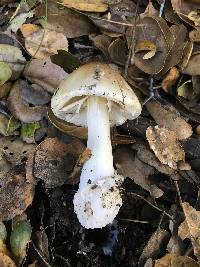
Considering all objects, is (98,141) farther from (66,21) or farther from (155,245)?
(66,21)

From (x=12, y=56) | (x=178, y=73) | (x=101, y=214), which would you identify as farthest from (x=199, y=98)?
(x=12, y=56)

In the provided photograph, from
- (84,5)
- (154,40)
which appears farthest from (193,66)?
(84,5)

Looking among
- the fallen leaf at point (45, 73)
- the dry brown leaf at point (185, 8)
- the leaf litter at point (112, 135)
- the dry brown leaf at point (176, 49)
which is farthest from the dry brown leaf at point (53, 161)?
the dry brown leaf at point (185, 8)

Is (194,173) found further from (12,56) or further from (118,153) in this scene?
(12,56)

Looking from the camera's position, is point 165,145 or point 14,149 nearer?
point 165,145

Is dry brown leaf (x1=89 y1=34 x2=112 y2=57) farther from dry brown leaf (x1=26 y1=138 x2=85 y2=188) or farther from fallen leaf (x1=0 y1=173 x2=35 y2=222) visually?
fallen leaf (x1=0 y1=173 x2=35 y2=222)

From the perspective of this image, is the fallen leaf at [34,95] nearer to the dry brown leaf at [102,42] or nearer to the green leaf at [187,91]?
the dry brown leaf at [102,42]
